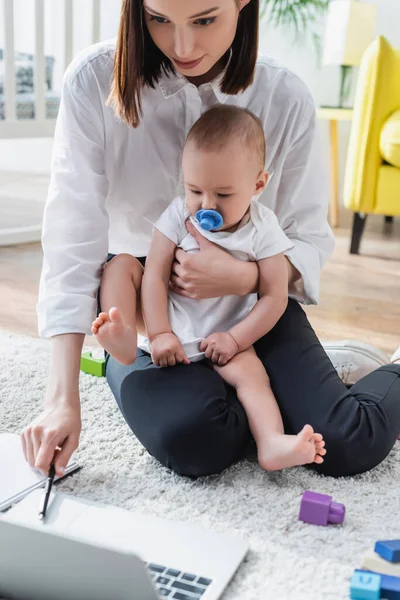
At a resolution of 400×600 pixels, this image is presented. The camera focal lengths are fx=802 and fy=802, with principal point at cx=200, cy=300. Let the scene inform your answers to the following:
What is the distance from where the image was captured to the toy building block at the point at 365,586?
82 cm

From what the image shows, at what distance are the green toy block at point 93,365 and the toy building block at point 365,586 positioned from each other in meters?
0.73

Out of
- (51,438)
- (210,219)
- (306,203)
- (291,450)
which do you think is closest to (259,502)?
(291,450)

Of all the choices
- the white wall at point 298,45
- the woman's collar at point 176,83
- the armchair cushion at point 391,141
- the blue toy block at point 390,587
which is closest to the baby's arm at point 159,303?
the woman's collar at point 176,83

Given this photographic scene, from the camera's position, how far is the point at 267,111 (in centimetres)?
126

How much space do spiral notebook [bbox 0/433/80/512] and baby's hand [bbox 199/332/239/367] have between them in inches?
9.6

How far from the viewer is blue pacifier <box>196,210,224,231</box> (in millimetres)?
1145

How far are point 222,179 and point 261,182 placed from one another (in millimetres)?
91

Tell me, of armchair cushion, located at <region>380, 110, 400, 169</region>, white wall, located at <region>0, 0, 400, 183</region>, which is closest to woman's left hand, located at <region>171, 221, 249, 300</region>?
armchair cushion, located at <region>380, 110, 400, 169</region>

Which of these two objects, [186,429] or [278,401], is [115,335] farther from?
[278,401]

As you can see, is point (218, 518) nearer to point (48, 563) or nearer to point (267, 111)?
point (48, 563)

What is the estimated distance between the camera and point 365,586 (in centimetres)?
83

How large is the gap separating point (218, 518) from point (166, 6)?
65 centimetres

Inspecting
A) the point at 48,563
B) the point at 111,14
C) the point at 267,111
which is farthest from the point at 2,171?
the point at 48,563

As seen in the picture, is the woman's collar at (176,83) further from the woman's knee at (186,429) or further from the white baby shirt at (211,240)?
the woman's knee at (186,429)
